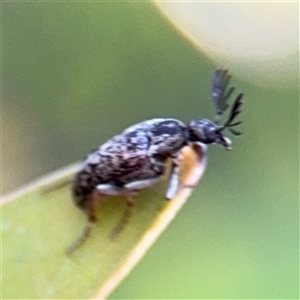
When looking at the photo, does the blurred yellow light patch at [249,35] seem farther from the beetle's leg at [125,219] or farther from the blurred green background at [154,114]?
the beetle's leg at [125,219]

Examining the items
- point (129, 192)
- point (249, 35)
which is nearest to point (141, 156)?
point (129, 192)

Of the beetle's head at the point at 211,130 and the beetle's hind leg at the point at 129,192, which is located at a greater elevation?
the beetle's head at the point at 211,130

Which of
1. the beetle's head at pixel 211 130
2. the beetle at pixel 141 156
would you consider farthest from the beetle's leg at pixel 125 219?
the beetle's head at pixel 211 130

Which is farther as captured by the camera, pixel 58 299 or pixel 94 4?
pixel 94 4

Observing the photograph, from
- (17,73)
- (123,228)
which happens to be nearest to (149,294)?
(123,228)

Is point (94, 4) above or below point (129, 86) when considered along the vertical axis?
above

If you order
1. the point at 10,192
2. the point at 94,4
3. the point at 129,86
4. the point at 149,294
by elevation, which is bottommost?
the point at 149,294

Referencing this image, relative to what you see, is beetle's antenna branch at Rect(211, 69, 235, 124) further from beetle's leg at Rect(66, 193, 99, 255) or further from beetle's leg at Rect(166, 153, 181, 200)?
beetle's leg at Rect(66, 193, 99, 255)

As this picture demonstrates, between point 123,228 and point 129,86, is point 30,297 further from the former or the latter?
A: point 129,86
